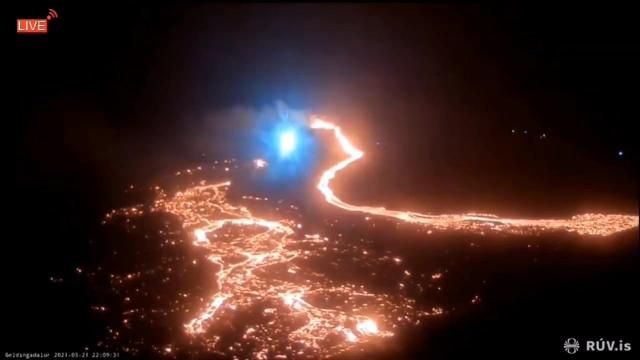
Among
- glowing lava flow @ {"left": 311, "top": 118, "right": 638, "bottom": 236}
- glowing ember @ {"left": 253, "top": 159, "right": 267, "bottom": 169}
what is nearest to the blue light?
glowing ember @ {"left": 253, "top": 159, "right": 267, "bottom": 169}

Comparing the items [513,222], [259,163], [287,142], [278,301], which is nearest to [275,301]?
[278,301]

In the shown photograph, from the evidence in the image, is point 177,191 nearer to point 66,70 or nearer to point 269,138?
point 269,138

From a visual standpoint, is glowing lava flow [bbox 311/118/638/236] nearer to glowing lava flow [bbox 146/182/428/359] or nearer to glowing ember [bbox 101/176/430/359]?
glowing ember [bbox 101/176/430/359]

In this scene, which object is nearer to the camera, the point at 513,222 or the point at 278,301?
the point at 278,301

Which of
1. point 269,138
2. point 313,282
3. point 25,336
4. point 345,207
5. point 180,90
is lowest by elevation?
point 25,336

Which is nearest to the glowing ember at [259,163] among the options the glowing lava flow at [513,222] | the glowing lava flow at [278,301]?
the glowing lava flow at [513,222]

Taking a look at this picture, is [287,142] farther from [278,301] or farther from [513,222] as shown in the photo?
[278,301]

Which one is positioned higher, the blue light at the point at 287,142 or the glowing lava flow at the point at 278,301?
the blue light at the point at 287,142

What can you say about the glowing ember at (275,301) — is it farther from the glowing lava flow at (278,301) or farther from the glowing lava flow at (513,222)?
the glowing lava flow at (513,222)

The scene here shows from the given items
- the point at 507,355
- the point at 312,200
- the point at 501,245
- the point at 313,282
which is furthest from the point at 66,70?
the point at 507,355
